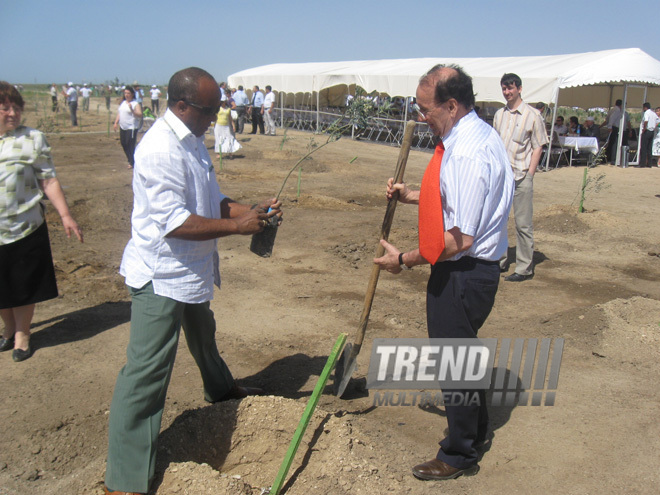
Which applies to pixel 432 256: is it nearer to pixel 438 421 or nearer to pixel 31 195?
pixel 438 421

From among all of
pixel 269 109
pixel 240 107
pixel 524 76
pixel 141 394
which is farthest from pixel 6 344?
pixel 240 107

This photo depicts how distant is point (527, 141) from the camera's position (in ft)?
19.5

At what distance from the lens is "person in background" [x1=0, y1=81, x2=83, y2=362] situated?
386cm

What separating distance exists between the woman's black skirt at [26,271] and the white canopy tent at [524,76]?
46.7 ft

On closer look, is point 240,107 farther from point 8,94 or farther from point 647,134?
point 8,94

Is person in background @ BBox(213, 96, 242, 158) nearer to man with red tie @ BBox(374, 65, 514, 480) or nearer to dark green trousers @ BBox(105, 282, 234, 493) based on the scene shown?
dark green trousers @ BBox(105, 282, 234, 493)

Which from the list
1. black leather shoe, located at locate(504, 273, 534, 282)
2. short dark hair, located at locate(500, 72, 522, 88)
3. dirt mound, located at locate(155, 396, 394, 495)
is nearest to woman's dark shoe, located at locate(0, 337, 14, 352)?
dirt mound, located at locate(155, 396, 394, 495)

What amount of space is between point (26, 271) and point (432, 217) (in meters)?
3.06

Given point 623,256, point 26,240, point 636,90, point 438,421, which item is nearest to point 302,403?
point 438,421

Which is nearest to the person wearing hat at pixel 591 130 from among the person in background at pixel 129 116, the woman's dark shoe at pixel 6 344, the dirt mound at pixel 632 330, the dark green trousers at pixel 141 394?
the person in background at pixel 129 116

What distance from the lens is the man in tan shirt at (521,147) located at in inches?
231

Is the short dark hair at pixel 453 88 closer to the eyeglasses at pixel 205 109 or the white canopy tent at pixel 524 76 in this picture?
the eyeglasses at pixel 205 109

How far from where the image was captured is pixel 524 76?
15.9 meters

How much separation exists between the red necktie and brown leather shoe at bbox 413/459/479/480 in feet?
3.42
